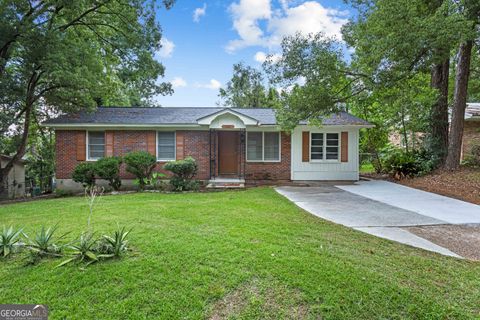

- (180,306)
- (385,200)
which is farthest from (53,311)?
(385,200)

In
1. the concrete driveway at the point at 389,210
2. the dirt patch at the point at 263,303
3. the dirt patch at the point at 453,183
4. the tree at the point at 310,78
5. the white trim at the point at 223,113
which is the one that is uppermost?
the tree at the point at 310,78

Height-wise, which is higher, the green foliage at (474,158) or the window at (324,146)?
the window at (324,146)

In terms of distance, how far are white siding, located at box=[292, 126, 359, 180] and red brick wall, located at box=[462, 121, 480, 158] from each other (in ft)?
22.4

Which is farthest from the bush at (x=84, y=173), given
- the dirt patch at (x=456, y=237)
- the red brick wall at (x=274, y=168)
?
the dirt patch at (x=456, y=237)

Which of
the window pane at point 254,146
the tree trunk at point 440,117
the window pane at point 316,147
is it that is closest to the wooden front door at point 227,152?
the window pane at point 254,146

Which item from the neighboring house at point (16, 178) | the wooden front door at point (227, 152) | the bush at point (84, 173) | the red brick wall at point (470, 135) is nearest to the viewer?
the bush at point (84, 173)

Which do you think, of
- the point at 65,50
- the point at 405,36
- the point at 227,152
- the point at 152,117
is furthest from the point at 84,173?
the point at 405,36

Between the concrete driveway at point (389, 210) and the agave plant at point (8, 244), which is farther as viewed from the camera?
the concrete driveway at point (389, 210)

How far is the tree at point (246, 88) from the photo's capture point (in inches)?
1174

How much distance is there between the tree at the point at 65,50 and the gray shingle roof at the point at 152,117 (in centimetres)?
64

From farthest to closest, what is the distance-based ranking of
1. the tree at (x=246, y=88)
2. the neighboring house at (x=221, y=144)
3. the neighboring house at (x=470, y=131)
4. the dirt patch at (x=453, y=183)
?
the tree at (x=246, y=88) → the neighboring house at (x=470, y=131) → the neighboring house at (x=221, y=144) → the dirt patch at (x=453, y=183)

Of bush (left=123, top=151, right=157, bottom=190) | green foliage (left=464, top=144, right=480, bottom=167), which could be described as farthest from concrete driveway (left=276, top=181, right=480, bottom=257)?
bush (left=123, top=151, right=157, bottom=190)

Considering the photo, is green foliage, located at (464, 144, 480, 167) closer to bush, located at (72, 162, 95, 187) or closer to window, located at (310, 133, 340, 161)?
window, located at (310, 133, 340, 161)

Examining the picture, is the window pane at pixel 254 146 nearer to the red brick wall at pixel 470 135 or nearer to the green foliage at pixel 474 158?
the green foliage at pixel 474 158
